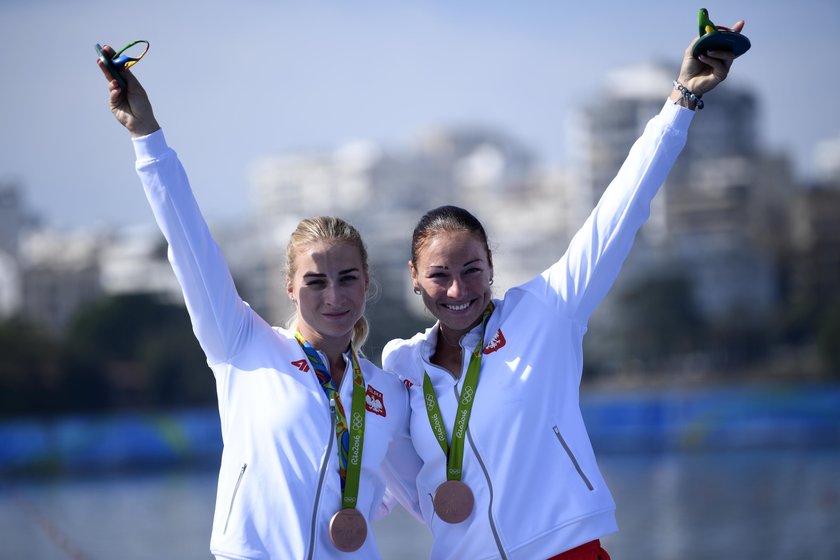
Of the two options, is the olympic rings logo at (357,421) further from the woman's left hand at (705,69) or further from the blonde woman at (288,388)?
the woman's left hand at (705,69)

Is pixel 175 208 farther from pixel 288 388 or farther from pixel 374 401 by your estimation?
pixel 374 401

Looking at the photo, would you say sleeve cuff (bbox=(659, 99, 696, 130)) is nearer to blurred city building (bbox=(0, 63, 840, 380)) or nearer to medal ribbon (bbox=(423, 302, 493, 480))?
medal ribbon (bbox=(423, 302, 493, 480))

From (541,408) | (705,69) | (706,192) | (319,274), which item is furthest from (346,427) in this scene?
(706,192)

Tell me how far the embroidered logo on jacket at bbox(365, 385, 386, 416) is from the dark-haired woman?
0.36 ft

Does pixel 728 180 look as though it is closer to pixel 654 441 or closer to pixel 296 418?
pixel 654 441

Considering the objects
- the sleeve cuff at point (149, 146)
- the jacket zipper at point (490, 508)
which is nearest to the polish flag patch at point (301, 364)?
the jacket zipper at point (490, 508)

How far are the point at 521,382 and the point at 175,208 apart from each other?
3.14 ft

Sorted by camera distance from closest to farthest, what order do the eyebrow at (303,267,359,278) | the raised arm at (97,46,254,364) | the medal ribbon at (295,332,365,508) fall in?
the raised arm at (97,46,254,364) < the medal ribbon at (295,332,365,508) < the eyebrow at (303,267,359,278)

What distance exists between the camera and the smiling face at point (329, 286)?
10.1 ft

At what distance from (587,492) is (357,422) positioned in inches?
23.5

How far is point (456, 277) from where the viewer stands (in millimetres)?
3186

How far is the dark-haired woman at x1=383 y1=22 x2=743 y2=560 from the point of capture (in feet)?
9.94

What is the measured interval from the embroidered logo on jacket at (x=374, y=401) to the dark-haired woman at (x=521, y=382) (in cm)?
11

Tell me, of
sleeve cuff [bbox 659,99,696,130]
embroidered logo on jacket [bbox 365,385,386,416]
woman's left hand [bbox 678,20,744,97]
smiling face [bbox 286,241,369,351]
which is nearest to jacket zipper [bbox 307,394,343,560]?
Result: embroidered logo on jacket [bbox 365,385,386,416]
